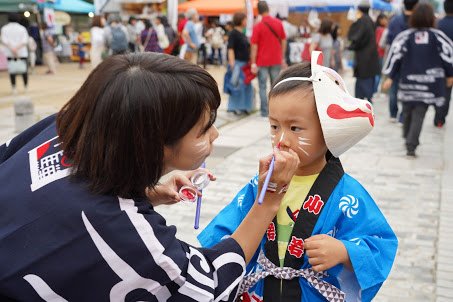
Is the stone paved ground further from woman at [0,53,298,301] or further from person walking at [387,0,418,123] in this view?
woman at [0,53,298,301]

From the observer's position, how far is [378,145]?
21.7 feet

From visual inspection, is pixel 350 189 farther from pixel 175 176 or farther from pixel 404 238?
pixel 404 238

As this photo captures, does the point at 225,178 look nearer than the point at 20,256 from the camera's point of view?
No

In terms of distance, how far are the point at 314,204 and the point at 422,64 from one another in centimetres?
478

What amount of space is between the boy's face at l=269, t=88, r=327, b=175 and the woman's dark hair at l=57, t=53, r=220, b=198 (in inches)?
16.4

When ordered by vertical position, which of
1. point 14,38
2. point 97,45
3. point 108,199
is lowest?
point 97,45

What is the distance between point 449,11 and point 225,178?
4373 millimetres

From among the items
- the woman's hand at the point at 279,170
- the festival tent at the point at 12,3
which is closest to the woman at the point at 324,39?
the festival tent at the point at 12,3

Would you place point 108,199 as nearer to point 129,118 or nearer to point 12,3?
point 129,118

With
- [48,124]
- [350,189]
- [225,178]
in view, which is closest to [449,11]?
[225,178]

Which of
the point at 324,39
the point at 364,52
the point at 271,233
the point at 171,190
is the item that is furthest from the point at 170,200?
the point at 324,39

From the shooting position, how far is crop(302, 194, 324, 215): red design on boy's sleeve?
66.1 inches

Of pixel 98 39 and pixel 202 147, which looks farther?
pixel 98 39

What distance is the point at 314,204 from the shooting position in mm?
1683
